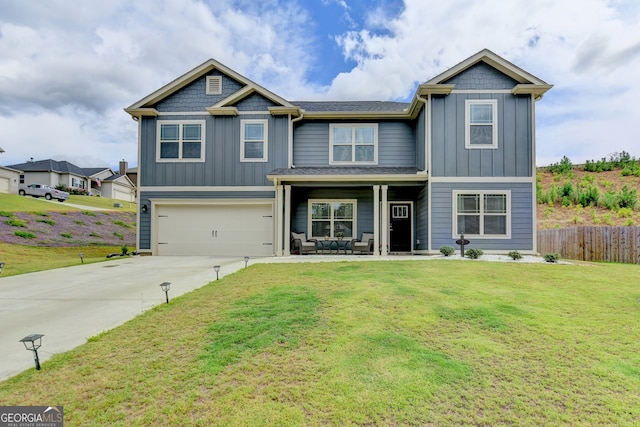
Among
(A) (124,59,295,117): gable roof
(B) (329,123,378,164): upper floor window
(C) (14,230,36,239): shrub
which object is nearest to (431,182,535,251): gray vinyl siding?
(B) (329,123,378,164): upper floor window

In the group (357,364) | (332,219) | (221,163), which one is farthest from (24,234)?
(357,364)

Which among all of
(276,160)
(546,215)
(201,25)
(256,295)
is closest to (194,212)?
(276,160)

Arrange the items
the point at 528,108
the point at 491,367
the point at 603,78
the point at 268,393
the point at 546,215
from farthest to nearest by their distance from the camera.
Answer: the point at 546,215 < the point at 603,78 < the point at 528,108 < the point at 491,367 < the point at 268,393

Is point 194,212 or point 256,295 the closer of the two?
point 256,295

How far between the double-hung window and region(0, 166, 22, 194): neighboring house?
3458cm

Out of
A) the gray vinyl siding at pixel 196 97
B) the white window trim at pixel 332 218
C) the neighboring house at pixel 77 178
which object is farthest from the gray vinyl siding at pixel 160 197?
the neighboring house at pixel 77 178

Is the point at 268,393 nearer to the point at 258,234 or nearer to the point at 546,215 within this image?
the point at 258,234

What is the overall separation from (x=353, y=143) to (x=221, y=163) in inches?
213

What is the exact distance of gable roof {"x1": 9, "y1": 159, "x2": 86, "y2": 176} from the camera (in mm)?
38556

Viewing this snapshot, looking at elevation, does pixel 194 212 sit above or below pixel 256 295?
above

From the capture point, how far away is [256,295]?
5.94 meters

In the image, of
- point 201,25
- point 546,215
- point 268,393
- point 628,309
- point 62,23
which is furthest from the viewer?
point 546,215

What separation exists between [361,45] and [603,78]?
40.0ft

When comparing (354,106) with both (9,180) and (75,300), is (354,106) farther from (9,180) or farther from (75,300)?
(9,180)
